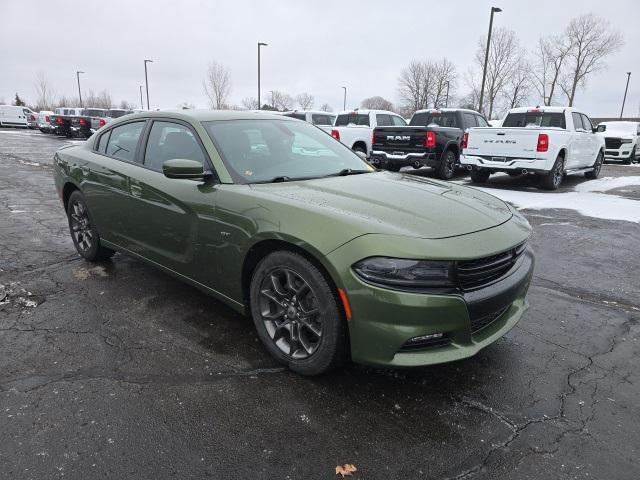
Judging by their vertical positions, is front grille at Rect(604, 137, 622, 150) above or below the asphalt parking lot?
above

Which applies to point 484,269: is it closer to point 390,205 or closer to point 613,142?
point 390,205

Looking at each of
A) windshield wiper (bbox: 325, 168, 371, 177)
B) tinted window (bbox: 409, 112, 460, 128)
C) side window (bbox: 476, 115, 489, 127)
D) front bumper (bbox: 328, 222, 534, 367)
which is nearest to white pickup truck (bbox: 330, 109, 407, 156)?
tinted window (bbox: 409, 112, 460, 128)

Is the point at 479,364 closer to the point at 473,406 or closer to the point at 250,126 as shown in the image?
the point at 473,406

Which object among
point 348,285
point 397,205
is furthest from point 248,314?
point 397,205

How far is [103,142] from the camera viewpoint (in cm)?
457

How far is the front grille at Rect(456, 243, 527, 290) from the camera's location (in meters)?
2.43

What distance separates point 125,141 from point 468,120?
36.9 feet

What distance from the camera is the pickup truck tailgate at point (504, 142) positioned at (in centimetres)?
986

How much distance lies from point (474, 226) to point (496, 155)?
8363 millimetres


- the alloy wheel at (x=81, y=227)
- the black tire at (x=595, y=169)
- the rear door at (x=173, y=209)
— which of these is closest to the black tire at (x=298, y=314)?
the rear door at (x=173, y=209)

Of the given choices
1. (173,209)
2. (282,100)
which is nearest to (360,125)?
(173,209)

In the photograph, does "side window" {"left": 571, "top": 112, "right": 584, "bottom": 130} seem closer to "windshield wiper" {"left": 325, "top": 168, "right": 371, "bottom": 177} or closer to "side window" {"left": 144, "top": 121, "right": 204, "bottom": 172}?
"windshield wiper" {"left": 325, "top": 168, "right": 371, "bottom": 177}

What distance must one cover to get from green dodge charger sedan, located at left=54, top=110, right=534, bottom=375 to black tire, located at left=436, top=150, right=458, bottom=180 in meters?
8.28

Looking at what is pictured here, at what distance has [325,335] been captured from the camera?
258cm
